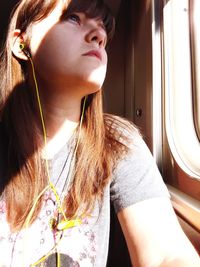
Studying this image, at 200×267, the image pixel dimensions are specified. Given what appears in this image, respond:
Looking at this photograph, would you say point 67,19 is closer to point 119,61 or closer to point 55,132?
point 55,132

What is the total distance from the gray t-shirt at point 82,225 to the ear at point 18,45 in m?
0.29

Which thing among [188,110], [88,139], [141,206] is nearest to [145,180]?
[141,206]

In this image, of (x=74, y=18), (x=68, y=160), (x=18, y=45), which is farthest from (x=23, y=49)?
(x=68, y=160)

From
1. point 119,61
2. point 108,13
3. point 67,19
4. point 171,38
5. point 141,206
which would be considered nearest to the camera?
point 141,206

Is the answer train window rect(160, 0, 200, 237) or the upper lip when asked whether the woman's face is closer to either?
the upper lip

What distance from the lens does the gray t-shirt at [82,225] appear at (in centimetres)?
→ 66

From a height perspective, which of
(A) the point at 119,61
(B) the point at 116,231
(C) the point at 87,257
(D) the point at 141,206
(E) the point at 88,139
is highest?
(A) the point at 119,61

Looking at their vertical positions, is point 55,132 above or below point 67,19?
below

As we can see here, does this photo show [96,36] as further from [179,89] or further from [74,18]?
→ [179,89]

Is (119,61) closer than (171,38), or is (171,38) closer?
(171,38)

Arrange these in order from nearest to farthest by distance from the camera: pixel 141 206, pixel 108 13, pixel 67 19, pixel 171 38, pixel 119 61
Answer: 1. pixel 141 206
2. pixel 67 19
3. pixel 108 13
4. pixel 171 38
5. pixel 119 61

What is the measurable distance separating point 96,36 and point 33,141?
0.34 meters

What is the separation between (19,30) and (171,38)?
0.52 metres

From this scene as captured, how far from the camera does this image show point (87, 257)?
686mm
